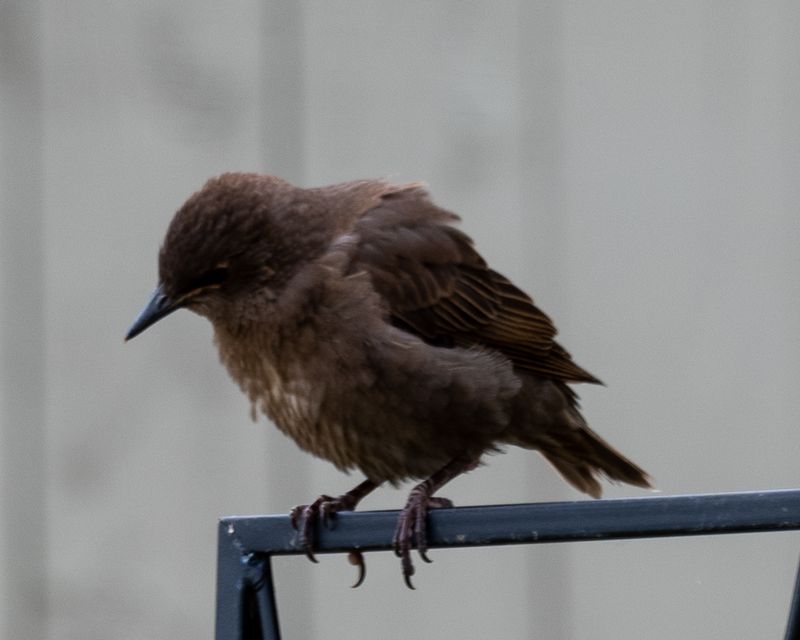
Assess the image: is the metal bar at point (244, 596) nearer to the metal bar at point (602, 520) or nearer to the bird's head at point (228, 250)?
the metal bar at point (602, 520)

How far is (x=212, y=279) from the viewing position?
3273mm

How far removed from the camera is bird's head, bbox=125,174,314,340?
3195 mm

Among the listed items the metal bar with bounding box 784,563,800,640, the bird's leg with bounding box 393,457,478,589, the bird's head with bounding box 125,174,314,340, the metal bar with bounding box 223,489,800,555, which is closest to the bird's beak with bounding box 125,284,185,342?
the bird's head with bounding box 125,174,314,340

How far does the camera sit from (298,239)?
334 cm

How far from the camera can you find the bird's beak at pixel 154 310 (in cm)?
313

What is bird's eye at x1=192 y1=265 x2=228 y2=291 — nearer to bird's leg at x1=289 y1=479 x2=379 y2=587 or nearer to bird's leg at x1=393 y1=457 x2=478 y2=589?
bird's leg at x1=289 y1=479 x2=379 y2=587

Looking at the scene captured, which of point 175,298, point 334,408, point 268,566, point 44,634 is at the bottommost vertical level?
point 44,634

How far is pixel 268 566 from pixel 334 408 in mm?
1179

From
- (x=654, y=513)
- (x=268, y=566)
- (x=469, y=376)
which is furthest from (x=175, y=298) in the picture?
(x=654, y=513)

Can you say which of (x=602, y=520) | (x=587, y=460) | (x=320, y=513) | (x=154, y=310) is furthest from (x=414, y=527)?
(x=587, y=460)

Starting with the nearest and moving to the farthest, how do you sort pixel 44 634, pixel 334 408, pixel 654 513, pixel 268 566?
pixel 654 513
pixel 268 566
pixel 334 408
pixel 44 634

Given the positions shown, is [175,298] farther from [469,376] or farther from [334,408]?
[469,376]

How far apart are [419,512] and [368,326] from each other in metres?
0.51

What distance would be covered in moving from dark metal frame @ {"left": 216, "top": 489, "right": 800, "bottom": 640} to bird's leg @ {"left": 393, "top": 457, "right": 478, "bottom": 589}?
329 mm
